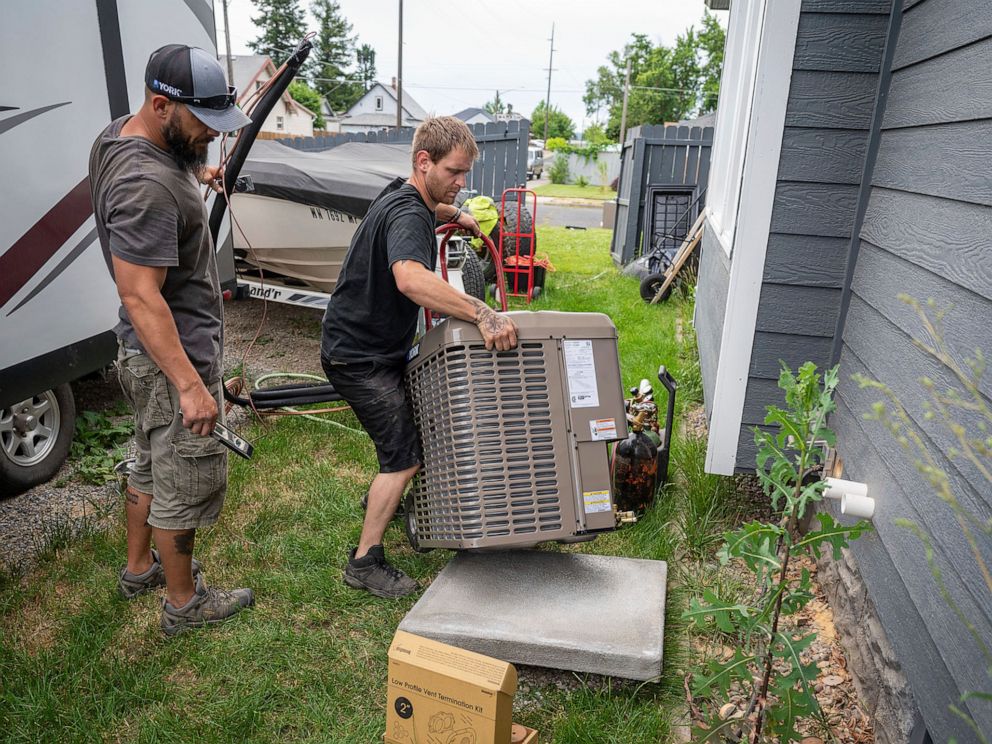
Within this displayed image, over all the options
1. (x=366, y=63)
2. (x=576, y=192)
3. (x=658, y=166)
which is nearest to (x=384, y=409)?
(x=658, y=166)

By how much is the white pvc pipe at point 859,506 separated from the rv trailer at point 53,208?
342 centimetres

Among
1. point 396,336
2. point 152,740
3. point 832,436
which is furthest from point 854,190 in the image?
point 152,740

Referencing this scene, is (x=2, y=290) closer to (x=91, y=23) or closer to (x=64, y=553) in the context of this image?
(x=64, y=553)

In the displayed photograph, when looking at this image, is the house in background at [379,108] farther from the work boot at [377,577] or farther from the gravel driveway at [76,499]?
the work boot at [377,577]

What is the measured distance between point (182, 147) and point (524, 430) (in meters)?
1.46

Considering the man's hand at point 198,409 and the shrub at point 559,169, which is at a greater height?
the man's hand at point 198,409

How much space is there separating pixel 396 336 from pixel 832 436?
1647 millimetres

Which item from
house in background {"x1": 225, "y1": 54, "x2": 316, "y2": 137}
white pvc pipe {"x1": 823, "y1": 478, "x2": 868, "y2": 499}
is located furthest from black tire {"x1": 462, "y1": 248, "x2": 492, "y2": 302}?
house in background {"x1": 225, "y1": 54, "x2": 316, "y2": 137}

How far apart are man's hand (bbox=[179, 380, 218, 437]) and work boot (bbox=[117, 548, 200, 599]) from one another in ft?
2.47

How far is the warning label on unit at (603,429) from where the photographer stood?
8.84 ft

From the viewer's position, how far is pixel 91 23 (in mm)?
3662

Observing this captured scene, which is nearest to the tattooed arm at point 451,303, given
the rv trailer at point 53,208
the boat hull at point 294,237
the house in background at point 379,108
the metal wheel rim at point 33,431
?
the rv trailer at point 53,208

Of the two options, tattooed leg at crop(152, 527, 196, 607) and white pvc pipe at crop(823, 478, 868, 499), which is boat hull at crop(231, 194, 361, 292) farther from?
white pvc pipe at crop(823, 478, 868, 499)

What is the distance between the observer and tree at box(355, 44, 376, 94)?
3250 inches
